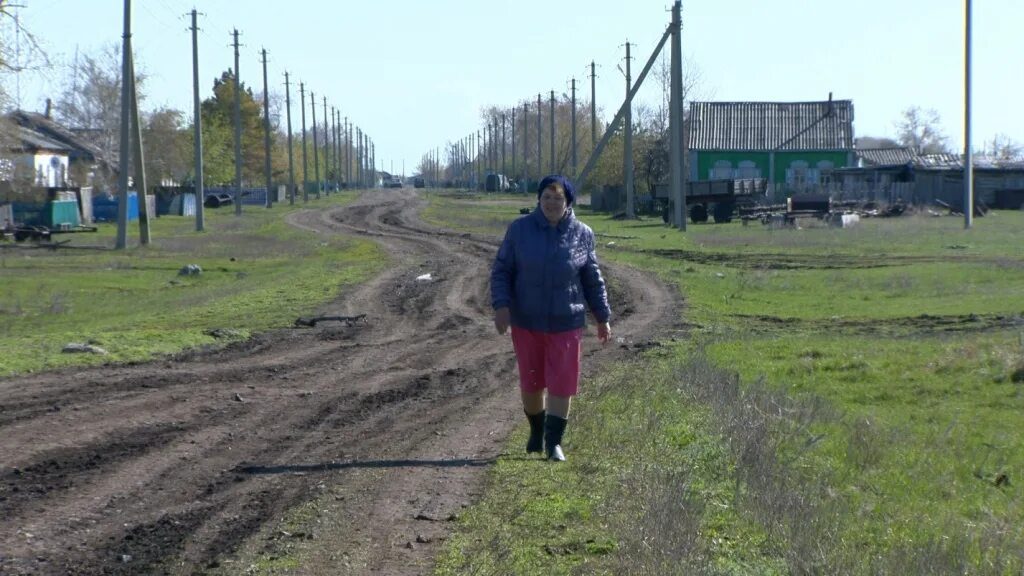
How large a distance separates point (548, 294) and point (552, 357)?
0.42 meters

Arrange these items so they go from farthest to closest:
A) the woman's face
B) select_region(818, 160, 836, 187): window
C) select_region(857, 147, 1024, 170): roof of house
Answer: select_region(818, 160, 836, 187): window, select_region(857, 147, 1024, 170): roof of house, the woman's face

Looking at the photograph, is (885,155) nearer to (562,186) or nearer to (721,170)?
(721,170)

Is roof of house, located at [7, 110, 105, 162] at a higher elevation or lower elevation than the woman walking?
higher

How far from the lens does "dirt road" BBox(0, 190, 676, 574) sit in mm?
6297

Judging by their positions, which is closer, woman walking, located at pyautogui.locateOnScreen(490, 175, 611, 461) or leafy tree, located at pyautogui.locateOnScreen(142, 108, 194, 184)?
woman walking, located at pyautogui.locateOnScreen(490, 175, 611, 461)

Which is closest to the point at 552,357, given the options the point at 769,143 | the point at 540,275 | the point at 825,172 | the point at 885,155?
the point at 540,275

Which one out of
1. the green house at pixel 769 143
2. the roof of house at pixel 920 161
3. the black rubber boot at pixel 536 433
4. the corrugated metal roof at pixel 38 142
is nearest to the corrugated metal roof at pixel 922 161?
the roof of house at pixel 920 161

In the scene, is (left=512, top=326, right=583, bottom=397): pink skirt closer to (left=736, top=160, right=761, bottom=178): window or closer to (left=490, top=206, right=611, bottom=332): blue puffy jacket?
(left=490, top=206, right=611, bottom=332): blue puffy jacket

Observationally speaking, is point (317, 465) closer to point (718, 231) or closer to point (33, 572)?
point (33, 572)

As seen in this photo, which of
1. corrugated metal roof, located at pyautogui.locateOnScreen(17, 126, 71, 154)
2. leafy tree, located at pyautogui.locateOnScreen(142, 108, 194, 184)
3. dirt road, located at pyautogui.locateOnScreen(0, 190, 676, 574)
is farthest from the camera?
leafy tree, located at pyautogui.locateOnScreen(142, 108, 194, 184)

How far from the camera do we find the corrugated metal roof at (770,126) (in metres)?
77.5

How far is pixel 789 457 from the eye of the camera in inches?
370

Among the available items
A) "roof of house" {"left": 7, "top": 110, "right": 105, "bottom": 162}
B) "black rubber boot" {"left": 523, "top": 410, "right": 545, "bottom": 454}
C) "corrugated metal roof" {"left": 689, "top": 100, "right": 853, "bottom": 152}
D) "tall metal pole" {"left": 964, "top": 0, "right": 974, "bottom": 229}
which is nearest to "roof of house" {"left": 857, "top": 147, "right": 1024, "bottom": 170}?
"corrugated metal roof" {"left": 689, "top": 100, "right": 853, "bottom": 152}

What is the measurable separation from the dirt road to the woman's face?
5.46ft
